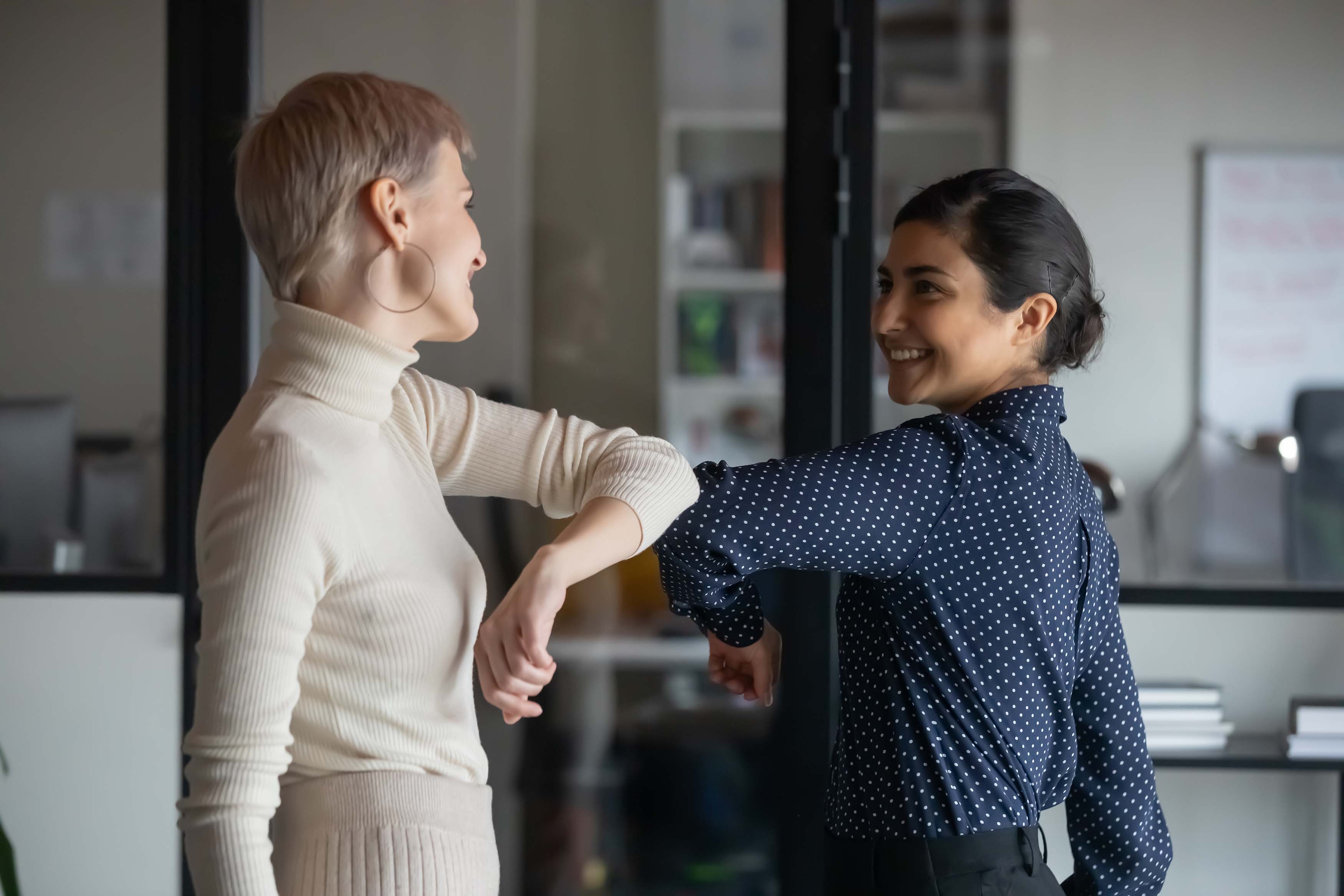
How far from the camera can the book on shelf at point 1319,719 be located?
2072 mm

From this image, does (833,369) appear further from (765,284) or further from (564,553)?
(564,553)

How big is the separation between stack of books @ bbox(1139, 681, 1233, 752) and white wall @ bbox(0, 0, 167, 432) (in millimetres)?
1969

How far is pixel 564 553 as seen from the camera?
0.94 m

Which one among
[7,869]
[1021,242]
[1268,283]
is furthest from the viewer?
[1268,283]

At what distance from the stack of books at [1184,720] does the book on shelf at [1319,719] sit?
117 mm

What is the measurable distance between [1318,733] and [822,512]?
56.6 inches

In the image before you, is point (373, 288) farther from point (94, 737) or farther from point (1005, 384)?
point (94, 737)

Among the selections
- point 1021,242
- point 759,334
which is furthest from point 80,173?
point 1021,242

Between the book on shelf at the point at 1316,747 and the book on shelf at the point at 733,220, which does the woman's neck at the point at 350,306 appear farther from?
the book on shelf at the point at 1316,747

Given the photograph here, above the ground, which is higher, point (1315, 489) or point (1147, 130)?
point (1147, 130)

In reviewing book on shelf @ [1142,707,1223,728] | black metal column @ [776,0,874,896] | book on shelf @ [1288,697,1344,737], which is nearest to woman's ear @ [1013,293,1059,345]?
black metal column @ [776,0,874,896]

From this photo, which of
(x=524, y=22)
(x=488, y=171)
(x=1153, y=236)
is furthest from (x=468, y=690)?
(x=1153, y=236)

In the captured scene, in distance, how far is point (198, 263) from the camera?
228 centimetres

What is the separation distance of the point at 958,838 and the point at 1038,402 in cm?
48
